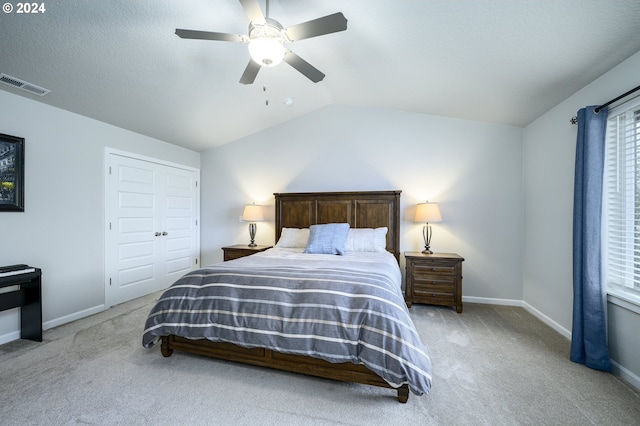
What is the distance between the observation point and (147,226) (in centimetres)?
385

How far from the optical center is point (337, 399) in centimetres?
169

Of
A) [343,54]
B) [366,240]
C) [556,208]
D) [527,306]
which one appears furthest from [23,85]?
[527,306]

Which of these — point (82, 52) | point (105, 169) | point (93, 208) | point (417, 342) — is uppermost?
point (82, 52)

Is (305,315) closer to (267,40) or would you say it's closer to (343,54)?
(267,40)

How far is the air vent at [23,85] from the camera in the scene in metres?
2.29

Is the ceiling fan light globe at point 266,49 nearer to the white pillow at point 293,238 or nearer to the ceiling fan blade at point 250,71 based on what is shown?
the ceiling fan blade at point 250,71

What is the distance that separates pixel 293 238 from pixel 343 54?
2406mm

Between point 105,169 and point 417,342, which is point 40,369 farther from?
point 417,342

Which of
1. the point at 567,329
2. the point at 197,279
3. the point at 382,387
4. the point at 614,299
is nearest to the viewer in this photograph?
the point at 382,387

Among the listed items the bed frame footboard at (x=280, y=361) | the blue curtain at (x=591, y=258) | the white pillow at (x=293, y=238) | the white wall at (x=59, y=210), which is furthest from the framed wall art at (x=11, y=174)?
the blue curtain at (x=591, y=258)

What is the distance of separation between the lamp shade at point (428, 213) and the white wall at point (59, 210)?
4.13m

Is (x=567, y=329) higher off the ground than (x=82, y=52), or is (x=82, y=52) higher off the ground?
(x=82, y=52)

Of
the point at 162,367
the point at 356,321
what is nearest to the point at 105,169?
the point at 162,367

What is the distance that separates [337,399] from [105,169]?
3710mm
